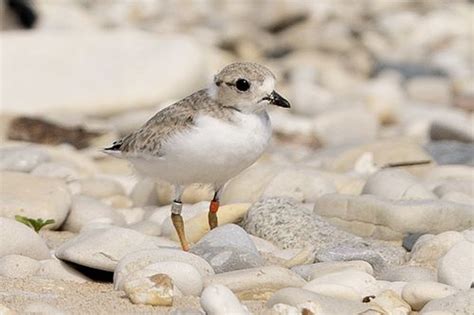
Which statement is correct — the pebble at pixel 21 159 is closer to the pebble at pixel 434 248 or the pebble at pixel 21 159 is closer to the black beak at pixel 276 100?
the black beak at pixel 276 100

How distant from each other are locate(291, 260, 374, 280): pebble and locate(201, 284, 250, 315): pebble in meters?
0.85

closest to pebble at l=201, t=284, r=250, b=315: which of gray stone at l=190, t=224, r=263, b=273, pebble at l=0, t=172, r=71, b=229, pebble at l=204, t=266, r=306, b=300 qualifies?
pebble at l=204, t=266, r=306, b=300

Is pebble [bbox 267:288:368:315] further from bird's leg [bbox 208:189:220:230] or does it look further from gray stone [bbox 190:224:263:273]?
bird's leg [bbox 208:189:220:230]

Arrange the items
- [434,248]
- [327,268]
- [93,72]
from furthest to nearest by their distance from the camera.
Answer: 1. [93,72]
2. [434,248]
3. [327,268]

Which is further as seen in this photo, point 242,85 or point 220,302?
point 242,85

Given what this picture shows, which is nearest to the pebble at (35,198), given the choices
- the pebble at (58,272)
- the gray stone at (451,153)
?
the pebble at (58,272)

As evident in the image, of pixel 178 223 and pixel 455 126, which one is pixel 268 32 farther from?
pixel 178 223

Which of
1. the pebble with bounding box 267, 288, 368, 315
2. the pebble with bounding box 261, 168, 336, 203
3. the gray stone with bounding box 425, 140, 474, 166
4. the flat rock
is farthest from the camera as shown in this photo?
the gray stone with bounding box 425, 140, 474, 166

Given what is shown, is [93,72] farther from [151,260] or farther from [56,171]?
[151,260]

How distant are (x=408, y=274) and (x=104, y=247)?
1.41 m

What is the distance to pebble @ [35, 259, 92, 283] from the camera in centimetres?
520

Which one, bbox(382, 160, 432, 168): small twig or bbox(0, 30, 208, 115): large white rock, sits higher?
bbox(0, 30, 208, 115): large white rock

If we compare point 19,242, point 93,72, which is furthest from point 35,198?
point 93,72

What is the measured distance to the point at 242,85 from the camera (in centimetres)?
521
